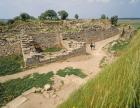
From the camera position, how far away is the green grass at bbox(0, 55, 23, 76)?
1249 cm

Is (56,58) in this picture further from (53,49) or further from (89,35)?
(89,35)

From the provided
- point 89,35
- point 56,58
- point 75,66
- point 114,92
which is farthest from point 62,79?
point 89,35

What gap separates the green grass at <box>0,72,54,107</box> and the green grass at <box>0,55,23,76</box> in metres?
1.58

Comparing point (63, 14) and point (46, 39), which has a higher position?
point (63, 14)

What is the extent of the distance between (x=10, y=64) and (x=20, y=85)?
3821mm

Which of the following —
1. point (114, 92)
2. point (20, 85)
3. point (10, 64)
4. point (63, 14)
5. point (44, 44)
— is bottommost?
point (20, 85)

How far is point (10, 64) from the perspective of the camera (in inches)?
539

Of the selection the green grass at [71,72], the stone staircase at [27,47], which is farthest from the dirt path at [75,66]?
the stone staircase at [27,47]

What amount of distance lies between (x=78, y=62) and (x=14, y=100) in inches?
246

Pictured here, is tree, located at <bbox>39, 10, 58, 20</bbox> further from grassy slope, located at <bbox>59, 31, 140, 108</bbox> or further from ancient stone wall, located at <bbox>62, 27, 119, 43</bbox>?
grassy slope, located at <bbox>59, 31, 140, 108</bbox>

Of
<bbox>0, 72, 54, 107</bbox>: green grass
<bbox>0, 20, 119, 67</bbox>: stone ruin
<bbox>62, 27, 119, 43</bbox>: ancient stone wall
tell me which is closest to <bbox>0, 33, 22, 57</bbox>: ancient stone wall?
<bbox>0, 20, 119, 67</bbox>: stone ruin

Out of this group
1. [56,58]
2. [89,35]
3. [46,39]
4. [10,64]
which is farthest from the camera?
[89,35]

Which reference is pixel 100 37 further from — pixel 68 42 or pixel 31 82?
pixel 31 82

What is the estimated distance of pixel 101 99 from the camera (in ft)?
5.74
